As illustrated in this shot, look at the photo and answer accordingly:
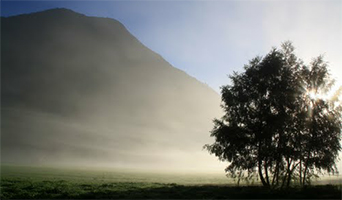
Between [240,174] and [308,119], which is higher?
[308,119]

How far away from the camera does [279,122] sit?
34750 millimetres

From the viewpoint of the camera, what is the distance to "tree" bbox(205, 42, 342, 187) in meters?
35.1

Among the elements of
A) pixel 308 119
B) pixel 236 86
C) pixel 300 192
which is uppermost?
pixel 236 86

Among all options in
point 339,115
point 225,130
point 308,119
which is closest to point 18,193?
point 225,130

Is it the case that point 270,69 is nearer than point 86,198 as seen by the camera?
No

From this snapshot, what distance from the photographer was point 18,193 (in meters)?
27.7

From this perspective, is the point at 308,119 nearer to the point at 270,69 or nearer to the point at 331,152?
the point at 331,152

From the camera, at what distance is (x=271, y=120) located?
36219mm

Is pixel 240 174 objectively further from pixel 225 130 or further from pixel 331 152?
pixel 331 152

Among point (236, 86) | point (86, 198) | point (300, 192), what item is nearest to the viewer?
point (86, 198)

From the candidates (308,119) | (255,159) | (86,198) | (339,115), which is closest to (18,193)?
(86,198)

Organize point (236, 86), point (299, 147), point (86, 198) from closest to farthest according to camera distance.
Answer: point (86, 198), point (299, 147), point (236, 86)

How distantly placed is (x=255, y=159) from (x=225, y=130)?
5.22 m

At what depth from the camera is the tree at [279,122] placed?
115ft
